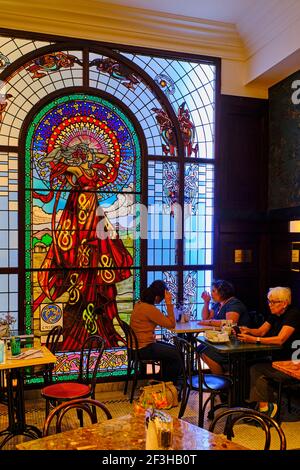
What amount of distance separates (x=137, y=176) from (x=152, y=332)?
1771mm

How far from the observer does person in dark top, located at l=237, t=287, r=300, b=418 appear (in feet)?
12.8

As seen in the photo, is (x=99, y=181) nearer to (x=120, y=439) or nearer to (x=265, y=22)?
(x=265, y=22)

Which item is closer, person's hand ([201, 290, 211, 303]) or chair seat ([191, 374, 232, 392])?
chair seat ([191, 374, 232, 392])

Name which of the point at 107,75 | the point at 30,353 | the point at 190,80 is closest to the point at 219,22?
the point at 190,80

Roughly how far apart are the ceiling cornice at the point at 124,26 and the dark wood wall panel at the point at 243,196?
25.9 inches

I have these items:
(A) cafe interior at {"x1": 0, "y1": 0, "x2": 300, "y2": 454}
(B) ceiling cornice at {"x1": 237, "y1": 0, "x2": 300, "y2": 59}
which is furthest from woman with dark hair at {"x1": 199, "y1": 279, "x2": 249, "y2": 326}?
(B) ceiling cornice at {"x1": 237, "y1": 0, "x2": 300, "y2": 59}

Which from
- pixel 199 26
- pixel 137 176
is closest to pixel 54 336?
pixel 137 176

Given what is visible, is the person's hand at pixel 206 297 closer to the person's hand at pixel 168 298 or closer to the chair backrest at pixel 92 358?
the person's hand at pixel 168 298

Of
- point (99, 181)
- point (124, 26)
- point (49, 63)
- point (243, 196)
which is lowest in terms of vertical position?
point (243, 196)

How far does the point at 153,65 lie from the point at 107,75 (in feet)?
1.85

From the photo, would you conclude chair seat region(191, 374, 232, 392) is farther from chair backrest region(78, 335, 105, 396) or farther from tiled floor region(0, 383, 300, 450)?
chair backrest region(78, 335, 105, 396)

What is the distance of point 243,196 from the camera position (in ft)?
17.8

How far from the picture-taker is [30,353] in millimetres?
3551

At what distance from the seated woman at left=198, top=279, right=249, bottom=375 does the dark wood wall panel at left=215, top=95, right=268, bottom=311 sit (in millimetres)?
559
